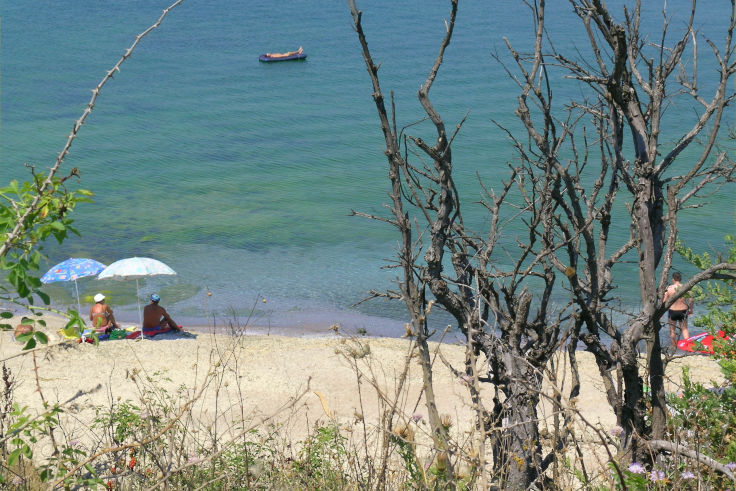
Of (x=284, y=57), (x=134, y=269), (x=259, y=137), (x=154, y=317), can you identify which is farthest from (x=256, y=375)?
(x=284, y=57)

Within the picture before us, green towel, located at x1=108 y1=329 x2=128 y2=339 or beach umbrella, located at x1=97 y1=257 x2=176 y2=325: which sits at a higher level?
beach umbrella, located at x1=97 y1=257 x2=176 y2=325

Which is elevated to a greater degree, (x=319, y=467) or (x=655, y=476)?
(x=655, y=476)

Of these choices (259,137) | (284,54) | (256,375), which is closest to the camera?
(256,375)

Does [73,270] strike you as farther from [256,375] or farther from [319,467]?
[319,467]

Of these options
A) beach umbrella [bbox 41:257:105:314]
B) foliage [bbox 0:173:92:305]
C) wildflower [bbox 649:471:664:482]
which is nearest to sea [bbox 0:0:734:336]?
foliage [bbox 0:173:92:305]

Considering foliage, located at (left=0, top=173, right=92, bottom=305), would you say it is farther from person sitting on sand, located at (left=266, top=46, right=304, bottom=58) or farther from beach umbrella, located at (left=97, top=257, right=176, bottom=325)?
person sitting on sand, located at (left=266, top=46, right=304, bottom=58)

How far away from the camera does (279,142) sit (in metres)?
30.5

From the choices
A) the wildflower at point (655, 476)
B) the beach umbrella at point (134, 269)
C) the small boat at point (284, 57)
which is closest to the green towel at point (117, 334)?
the beach umbrella at point (134, 269)

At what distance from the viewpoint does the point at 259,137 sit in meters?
31.2

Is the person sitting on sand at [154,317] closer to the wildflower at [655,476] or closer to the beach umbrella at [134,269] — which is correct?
the beach umbrella at [134,269]

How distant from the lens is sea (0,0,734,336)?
17.8 meters

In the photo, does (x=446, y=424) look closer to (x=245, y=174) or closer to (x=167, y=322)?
(x=167, y=322)

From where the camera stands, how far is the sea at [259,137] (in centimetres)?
1784

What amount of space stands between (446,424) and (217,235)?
18485 mm
